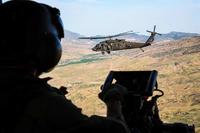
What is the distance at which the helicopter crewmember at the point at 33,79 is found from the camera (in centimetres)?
114

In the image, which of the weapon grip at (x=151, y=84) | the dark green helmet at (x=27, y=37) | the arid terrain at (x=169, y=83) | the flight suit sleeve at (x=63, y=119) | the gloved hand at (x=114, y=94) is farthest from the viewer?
the arid terrain at (x=169, y=83)

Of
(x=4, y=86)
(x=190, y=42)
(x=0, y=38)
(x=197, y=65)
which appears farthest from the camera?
(x=190, y=42)

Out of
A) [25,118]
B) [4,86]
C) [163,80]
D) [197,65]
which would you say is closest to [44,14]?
[4,86]

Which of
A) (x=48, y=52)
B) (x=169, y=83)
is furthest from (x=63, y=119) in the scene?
(x=169, y=83)

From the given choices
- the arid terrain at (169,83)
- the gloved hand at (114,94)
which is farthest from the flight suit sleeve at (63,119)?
the arid terrain at (169,83)

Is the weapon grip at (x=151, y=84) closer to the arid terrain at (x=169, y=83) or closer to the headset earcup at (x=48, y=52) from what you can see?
the headset earcup at (x=48, y=52)

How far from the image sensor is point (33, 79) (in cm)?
126

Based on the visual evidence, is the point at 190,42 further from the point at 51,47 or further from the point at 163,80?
the point at 51,47

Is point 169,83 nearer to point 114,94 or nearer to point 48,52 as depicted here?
point 114,94

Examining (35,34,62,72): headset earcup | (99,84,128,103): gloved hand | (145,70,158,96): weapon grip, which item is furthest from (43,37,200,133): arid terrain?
(35,34,62,72): headset earcup

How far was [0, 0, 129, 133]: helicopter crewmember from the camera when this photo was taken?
1.14 m

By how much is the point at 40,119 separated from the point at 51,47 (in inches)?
13.0

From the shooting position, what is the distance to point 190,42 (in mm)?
150000

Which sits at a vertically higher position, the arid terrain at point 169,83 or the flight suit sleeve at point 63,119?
the flight suit sleeve at point 63,119
